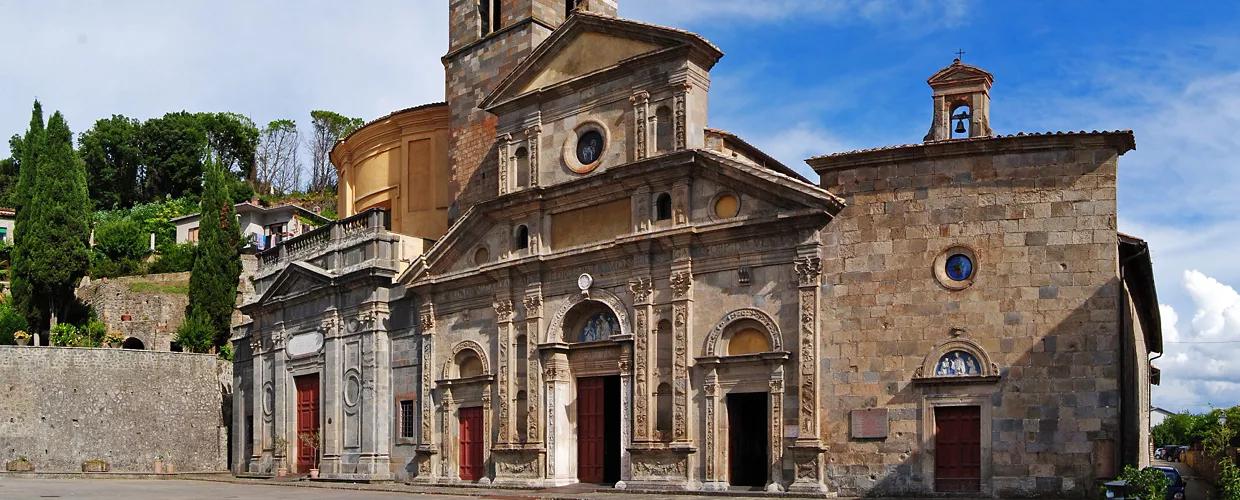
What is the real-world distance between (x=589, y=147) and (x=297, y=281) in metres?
12.0

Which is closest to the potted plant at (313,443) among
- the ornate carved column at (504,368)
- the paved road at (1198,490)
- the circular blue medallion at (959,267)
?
the ornate carved column at (504,368)

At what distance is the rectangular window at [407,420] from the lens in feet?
105

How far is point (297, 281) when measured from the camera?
3597 centimetres

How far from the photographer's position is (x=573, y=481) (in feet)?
92.4

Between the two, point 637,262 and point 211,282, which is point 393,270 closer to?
point 637,262

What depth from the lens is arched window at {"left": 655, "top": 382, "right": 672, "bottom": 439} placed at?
1024 inches

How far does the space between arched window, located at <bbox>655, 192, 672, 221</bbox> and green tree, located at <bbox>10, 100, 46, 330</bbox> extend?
29.3 metres

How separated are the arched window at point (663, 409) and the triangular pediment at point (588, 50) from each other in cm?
712

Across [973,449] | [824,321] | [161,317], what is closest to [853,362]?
[824,321]

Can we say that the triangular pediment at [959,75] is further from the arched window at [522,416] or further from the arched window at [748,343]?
the arched window at [522,416]

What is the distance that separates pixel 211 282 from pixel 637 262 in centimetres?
2916

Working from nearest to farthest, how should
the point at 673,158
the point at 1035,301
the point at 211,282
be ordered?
the point at 1035,301 → the point at 673,158 → the point at 211,282

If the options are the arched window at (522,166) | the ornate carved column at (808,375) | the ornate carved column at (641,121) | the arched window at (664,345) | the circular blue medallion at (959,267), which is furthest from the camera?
the arched window at (522,166)

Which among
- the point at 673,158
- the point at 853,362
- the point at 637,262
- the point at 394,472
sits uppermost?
the point at 673,158
